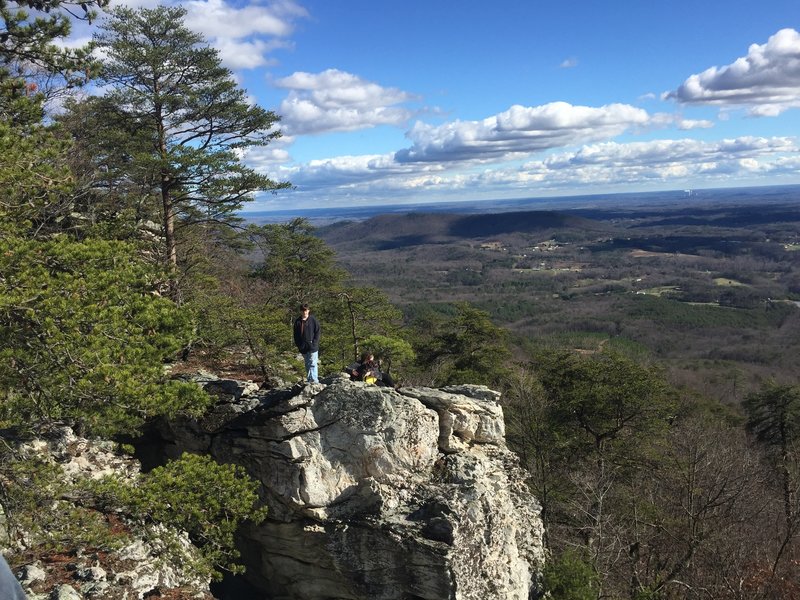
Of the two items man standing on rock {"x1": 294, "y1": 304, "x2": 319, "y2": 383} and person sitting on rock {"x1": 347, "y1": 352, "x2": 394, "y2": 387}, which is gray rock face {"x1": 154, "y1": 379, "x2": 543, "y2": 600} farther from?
man standing on rock {"x1": 294, "y1": 304, "x2": 319, "y2": 383}

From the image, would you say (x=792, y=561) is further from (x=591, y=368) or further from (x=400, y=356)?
(x=400, y=356)

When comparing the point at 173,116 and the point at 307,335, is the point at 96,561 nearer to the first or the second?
the point at 307,335

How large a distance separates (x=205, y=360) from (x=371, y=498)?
7017 mm

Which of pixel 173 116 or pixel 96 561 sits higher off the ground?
pixel 173 116

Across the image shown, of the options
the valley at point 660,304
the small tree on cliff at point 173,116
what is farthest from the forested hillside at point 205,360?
the valley at point 660,304

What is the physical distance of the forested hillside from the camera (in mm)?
6520

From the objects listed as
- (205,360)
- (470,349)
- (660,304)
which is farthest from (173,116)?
(660,304)

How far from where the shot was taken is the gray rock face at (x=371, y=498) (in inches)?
370

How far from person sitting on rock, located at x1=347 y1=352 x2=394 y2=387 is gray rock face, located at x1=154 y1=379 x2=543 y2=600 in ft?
3.06

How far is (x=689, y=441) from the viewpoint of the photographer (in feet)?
56.3

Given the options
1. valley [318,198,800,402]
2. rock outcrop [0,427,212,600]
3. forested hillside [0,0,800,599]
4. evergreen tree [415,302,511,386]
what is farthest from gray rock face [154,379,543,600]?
valley [318,198,800,402]

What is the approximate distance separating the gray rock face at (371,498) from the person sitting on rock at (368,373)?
93cm

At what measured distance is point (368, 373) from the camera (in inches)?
458

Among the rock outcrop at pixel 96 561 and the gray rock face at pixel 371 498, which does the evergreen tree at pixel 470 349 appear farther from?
the rock outcrop at pixel 96 561
